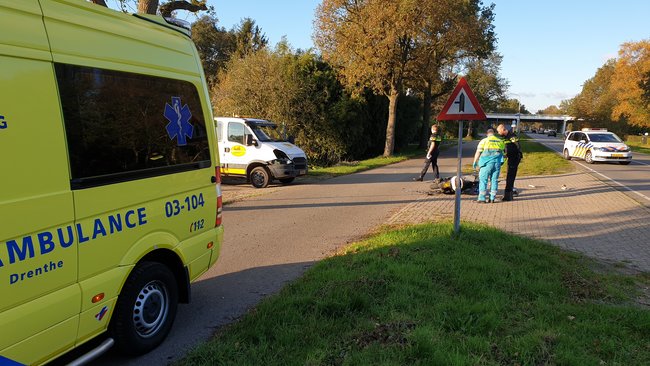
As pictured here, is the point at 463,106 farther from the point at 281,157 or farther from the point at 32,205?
the point at 281,157

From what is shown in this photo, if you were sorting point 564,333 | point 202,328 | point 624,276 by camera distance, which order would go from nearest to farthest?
point 564,333 → point 202,328 → point 624,276

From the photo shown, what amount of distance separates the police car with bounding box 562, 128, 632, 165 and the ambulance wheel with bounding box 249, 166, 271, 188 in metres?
17.8

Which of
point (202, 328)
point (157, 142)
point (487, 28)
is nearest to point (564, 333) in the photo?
point (202, 328)

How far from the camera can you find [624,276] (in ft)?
18.8

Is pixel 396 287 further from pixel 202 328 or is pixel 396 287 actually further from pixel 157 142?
pixel 157 142

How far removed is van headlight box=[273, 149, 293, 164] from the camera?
13830 millimetres

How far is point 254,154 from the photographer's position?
14016 millimetres

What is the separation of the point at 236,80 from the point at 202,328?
21017 millimetres

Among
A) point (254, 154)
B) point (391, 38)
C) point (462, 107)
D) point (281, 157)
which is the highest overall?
point (391, 38)

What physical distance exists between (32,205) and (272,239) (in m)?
5.10

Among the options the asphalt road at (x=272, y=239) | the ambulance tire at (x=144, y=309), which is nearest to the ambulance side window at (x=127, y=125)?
the ambulance tire at (x=144, y=309)

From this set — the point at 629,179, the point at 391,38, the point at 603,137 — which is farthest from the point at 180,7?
the point at 603,137

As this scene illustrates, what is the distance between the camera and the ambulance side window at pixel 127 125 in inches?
116

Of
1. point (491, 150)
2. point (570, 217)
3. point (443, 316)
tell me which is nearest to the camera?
point (443, 316)
